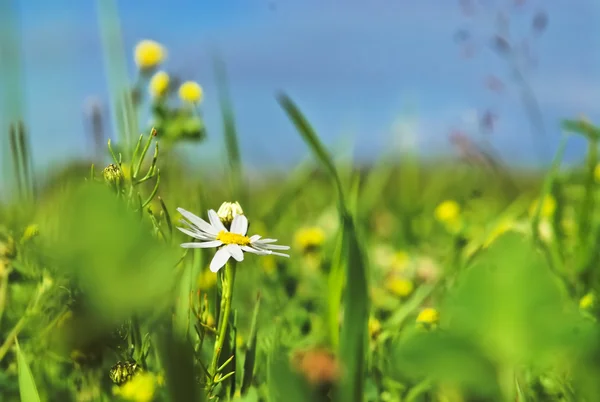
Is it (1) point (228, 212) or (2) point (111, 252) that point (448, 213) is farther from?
(2) point (111, 252)

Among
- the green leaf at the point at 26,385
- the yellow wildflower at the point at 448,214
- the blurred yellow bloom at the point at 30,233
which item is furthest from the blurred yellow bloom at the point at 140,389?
the yellow wildflower at the point at 448,214

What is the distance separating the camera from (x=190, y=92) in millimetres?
1379

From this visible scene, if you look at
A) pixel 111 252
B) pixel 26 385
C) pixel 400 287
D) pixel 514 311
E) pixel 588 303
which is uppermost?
pixel 111 252

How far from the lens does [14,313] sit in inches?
40.3

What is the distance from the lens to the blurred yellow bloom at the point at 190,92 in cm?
133

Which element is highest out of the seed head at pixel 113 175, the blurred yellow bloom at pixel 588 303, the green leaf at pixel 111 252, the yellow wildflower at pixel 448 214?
the green leaf at pixel 111 252

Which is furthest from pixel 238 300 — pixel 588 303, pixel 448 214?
pixel 448 214

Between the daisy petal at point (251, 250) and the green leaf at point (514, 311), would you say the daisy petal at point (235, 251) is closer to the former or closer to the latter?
the daisy petal at point (251, 250)

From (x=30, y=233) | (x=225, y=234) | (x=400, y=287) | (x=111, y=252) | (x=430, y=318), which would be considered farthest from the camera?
(x=400, y=287)

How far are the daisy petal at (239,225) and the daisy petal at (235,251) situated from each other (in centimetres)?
2

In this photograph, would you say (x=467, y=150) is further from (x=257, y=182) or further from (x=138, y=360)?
(x=138, y=360)

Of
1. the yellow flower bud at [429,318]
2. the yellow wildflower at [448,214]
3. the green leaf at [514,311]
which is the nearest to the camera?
the green leaf at [514,311]

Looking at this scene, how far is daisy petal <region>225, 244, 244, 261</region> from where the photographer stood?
55cm

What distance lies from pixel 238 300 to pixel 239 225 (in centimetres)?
81
